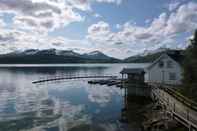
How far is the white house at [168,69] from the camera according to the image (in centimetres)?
4978

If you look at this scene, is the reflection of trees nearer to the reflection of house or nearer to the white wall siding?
the reflection of house

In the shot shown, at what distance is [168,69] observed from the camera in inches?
2004

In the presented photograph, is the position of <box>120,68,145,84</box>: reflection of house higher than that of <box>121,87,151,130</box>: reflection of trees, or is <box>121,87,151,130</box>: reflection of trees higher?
<box>120,68,145,84</box>: reflection of house

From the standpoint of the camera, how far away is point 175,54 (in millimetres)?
52344

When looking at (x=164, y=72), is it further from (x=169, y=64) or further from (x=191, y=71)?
(x=191, y=71)

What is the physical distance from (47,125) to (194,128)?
15.6 m

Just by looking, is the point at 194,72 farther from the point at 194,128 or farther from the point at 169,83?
the point at 169,83

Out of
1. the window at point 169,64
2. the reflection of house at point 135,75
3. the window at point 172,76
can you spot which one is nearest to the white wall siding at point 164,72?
the window at point 169,64

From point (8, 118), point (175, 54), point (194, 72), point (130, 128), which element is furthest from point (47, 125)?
point (175, 54)

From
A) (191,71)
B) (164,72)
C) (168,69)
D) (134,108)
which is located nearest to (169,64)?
(168,69)

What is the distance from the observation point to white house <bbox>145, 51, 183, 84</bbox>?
49.8 m

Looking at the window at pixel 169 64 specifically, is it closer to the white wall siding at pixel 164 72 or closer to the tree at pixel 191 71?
the white wall siding at pixel 164 72

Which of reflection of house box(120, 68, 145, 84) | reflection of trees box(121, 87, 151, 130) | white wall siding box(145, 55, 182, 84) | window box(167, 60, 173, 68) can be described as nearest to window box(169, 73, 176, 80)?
white wall siding box(145, 55, 182, 84)

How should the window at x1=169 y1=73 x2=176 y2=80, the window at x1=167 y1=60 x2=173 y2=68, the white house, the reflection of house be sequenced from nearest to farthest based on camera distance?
the reflection of house → the white house → the window at x1=169 y1=73 x2=176 y2=80 → the window at x1=167 y1=60 x2=173 y2=68
